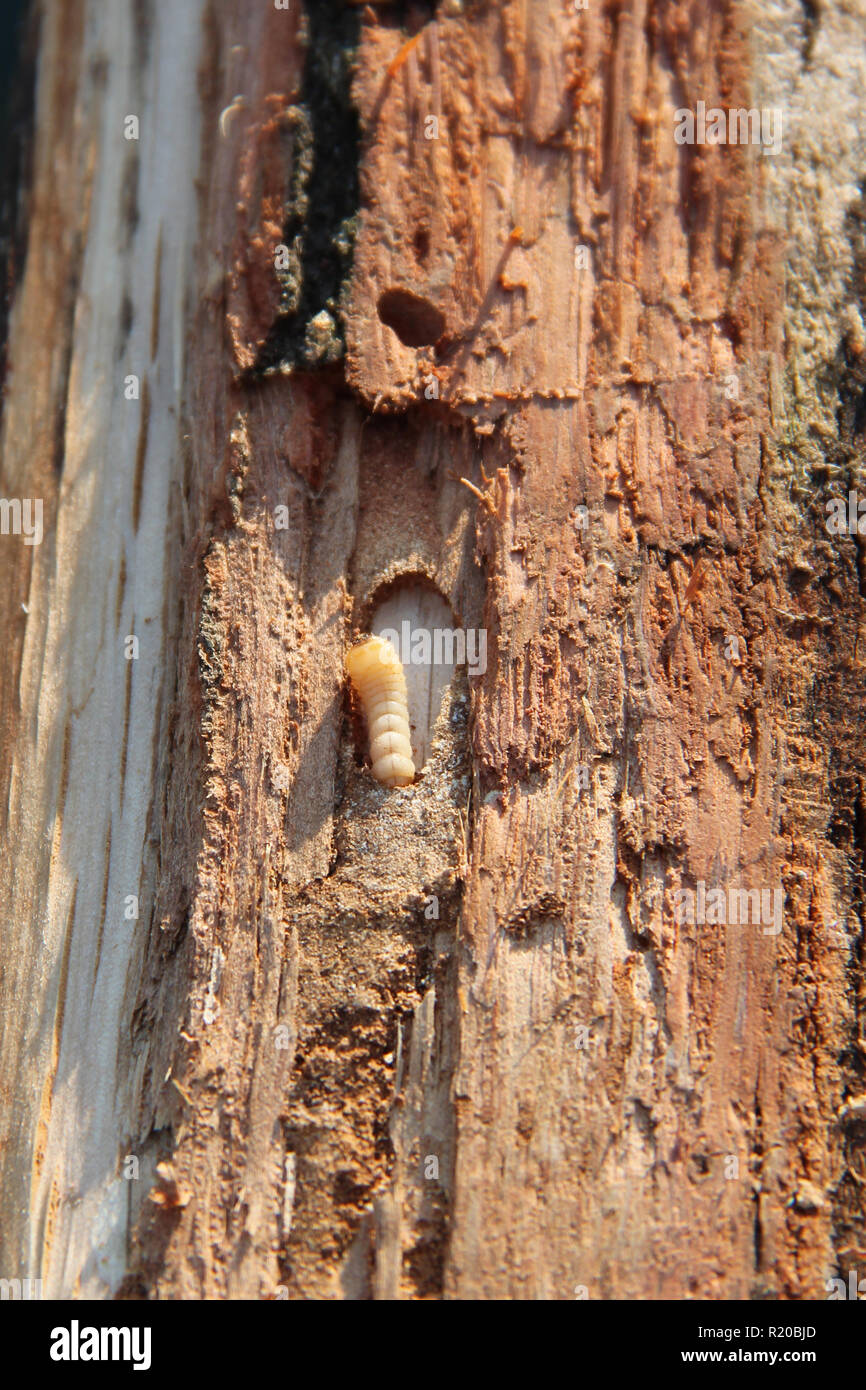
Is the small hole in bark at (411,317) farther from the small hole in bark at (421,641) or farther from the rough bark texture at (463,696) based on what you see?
the small hole in bark at (421,641)

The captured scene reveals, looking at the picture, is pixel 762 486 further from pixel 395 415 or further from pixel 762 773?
pixel 395 415

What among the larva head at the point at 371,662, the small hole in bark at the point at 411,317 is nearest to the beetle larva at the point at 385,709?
the larva head at the point at 371,662

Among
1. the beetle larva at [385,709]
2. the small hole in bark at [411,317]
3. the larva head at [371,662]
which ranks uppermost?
the small hole in bark at [411,317]

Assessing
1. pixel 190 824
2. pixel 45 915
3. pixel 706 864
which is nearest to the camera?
pixel 706 864

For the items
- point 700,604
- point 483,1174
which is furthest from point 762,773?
point 483,1174

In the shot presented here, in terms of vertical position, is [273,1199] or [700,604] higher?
[700,604]

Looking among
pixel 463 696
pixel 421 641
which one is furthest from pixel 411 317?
pixel 463 696
